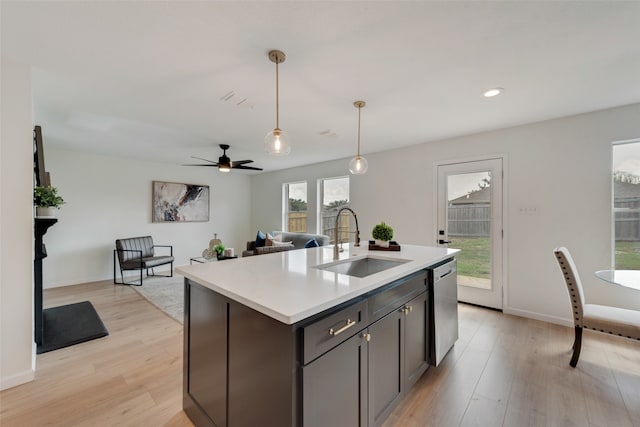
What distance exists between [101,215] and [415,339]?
5.88m

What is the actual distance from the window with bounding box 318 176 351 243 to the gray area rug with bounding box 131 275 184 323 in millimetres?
2914

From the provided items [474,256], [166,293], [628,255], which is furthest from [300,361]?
[166,293]

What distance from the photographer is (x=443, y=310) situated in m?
2.17

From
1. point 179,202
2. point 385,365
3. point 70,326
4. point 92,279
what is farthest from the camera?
point 179,202

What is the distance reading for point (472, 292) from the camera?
365 centimetres

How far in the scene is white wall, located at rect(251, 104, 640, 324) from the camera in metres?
2.78

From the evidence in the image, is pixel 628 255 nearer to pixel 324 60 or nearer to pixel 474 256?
pixel 474 256

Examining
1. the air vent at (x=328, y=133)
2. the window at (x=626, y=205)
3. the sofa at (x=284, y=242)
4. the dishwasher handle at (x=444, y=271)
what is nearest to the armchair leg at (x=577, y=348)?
the dishwasher handle at (x=444, y=271)

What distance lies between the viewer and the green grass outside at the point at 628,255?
266 centimetres

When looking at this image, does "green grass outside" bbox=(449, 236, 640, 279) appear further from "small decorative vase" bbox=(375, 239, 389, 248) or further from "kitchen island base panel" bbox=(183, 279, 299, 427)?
"kitchen island base panel" bbox=(183, 279, 299, 427)

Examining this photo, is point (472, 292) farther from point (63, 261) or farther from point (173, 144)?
point (63, 261)

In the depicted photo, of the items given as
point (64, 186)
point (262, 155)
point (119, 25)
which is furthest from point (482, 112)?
point (64, 186)

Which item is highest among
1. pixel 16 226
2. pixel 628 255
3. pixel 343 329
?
pixel 16 226

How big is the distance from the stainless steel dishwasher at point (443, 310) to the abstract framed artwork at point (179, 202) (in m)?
5.72
